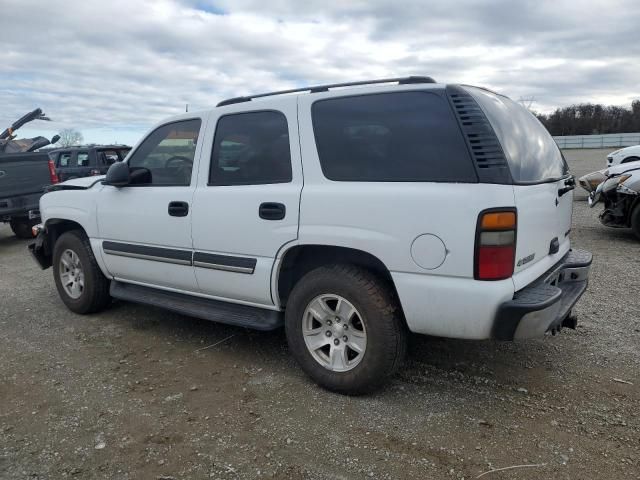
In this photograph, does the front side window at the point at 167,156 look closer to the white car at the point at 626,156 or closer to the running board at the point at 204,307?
the running board at the point at 204,307

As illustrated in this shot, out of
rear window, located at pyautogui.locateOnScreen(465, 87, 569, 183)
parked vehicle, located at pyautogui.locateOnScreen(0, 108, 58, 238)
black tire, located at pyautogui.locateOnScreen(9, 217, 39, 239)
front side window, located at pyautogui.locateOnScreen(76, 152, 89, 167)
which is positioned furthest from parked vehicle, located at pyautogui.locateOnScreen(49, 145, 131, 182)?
rear window, located at pyautogui.locateOnScreen(465, 87, 569, 183)

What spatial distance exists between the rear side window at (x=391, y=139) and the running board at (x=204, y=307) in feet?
3.73

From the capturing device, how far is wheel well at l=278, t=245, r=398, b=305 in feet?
10.3

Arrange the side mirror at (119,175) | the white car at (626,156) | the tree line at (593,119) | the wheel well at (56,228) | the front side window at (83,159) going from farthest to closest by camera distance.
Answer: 1. the tree line at (593,119)
2. the front side window at (83,159)
3. the white car at (626,156)
4. the wheel well at (56,228)
5. the side mirror at (119,175)

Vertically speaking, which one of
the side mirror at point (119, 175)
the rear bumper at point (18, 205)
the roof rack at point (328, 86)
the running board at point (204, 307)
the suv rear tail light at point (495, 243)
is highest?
the roof rack at point (328, 86)

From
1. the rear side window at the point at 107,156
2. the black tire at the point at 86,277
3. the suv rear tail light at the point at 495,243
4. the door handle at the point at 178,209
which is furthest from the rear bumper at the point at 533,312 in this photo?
the rear side window at the point at 107,156

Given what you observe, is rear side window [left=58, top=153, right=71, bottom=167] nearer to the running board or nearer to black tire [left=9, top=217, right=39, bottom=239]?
black tire [left=9, top=217, right=39, bottom=239]

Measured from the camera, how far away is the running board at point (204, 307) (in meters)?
3.61

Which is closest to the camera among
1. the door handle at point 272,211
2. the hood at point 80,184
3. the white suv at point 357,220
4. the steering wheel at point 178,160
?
the white suv at point 357,220

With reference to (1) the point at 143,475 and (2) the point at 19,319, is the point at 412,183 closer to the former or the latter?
(1) the point at 143,475

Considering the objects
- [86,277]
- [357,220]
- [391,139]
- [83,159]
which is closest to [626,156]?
[391,139]

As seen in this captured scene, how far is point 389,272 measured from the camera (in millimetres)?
2982

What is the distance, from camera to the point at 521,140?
10.1ft

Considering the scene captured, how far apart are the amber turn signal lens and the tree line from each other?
59.7 metres
